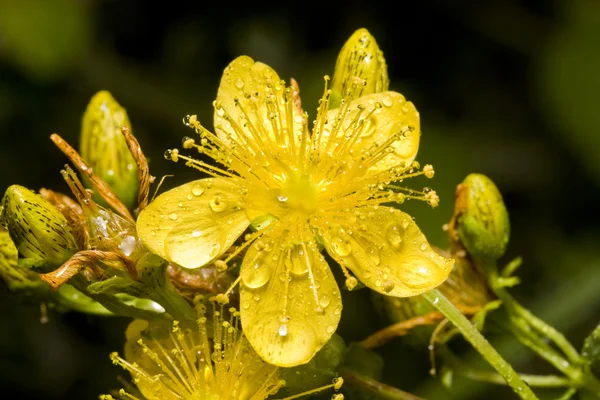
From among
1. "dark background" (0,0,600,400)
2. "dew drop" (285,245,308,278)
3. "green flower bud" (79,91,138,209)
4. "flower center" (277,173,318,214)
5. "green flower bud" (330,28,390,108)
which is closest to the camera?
"dew drop" (285,245,308,278)

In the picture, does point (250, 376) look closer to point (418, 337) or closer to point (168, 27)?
point (418, 337)

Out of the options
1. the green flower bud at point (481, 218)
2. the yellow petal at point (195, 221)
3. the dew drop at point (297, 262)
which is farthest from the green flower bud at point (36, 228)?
the green flower bud at point (481, 218)

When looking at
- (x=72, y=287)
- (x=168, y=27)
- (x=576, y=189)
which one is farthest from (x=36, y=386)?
(x=576, y=189)

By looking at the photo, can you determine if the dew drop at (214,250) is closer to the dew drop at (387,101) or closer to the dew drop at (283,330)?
the dew drop at (283,330)

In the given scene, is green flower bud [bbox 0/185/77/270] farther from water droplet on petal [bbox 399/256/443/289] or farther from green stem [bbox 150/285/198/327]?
water droplet on petal [bbox 399/256/443/289]

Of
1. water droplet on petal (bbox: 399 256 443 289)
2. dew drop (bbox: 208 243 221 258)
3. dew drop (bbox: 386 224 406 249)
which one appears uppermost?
dew drop (bbox: 208 243 221 258)

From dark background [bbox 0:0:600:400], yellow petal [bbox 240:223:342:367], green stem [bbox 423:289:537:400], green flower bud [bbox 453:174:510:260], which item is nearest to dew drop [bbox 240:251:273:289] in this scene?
yellow petal [bbox 240:223:342:367]

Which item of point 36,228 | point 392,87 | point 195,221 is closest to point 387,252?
point 195,221
